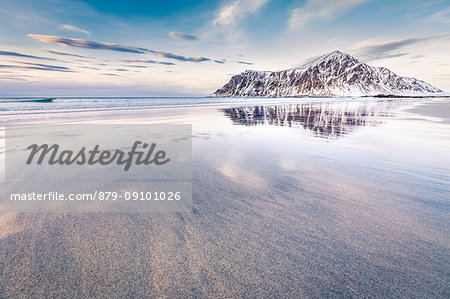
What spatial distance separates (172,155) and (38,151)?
141 inches

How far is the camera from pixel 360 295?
1.67 meters

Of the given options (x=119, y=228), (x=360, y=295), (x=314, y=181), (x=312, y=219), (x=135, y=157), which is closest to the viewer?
(x=360, y=295)

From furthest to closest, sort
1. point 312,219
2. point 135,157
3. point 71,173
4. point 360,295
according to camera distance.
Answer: point 135,157 → point 71,173 → point 312,219 → point 360,295

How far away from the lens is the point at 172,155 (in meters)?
5.57

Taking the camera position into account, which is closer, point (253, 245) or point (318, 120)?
point (253, 245)

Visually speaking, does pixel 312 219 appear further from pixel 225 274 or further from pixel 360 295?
pixel 225 274

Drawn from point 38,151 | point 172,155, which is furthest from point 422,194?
point 38,151

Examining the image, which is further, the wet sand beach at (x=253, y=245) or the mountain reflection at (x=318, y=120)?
the mountain reflection at (x=318, y=120)

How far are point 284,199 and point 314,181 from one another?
40.2 inches

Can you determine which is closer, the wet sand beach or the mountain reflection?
the wet sand beach

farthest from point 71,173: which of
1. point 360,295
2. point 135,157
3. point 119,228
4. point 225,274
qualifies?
point 360,295

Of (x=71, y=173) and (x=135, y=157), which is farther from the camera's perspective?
(x=135, y=157)

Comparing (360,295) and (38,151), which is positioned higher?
(38,151)

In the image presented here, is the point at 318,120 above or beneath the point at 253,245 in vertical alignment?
beneath
